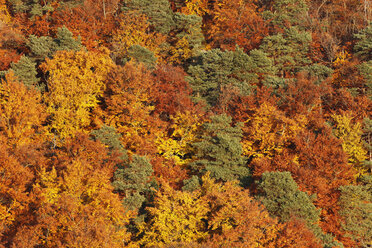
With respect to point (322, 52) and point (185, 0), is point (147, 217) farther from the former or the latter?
point (185, 0)

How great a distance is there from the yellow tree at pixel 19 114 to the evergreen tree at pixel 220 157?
1711 cm

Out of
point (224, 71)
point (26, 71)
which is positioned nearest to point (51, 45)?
point (26, 71)

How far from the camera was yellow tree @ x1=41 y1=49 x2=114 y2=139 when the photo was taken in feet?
164

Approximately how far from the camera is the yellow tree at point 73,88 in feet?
164

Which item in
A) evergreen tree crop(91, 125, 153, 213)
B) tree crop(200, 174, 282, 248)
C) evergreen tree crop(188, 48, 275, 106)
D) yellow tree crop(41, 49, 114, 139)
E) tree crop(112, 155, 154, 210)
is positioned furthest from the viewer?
evergreen tree crop(188, 48, 275, 106)

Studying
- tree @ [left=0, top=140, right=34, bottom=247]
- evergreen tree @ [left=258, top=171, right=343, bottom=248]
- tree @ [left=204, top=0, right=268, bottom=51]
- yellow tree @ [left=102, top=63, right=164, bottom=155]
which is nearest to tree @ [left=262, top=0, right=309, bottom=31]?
tree @ [left=204, top=0, right=268, bottom=51]

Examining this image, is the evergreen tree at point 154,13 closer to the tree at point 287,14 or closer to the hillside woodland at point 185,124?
the hillside woodland at point 185,124

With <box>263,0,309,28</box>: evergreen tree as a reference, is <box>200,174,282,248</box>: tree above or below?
below

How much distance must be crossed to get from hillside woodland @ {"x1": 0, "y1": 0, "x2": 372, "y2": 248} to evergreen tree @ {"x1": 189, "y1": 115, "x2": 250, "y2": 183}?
0.17m

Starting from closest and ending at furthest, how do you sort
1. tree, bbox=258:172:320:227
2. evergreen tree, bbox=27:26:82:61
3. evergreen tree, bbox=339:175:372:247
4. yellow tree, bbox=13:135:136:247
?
1. yellow tree, bbox=13:135:136:247
2. tree, bbox=258:172:320:227
3. evergreen tree, bbox=339:175:372:247
4. evergreen tree, bbox=27:26:82:61

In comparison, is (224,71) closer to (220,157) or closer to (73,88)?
(220,157)

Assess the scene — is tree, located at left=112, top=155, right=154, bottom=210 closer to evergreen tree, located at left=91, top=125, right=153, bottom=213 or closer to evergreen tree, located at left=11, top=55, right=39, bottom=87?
evergreen tree, located at left=91, top=125, right=153, bottom=213

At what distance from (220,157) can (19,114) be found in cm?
2129

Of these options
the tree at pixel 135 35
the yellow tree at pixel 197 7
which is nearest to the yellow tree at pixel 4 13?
the tree at pixel 135 35
